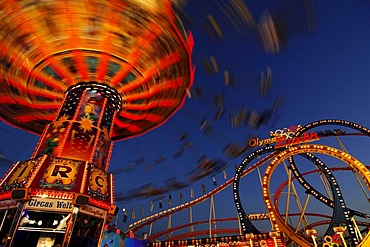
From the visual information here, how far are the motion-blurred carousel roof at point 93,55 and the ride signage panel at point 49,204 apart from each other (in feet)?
29.5

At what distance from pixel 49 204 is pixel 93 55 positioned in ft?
33.0

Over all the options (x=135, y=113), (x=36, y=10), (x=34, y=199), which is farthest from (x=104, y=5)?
(x=34, y=199)

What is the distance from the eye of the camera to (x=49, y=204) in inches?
417

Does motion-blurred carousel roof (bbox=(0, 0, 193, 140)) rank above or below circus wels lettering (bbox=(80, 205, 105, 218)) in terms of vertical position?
above

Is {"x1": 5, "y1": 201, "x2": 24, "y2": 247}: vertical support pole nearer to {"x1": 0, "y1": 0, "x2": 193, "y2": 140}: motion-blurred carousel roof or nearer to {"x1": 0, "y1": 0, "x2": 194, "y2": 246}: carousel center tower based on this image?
{"x1": 0, "y1": 0, "x2": 194, "y2": 246}: carousel center tower

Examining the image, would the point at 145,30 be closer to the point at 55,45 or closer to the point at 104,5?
the point at 104,5

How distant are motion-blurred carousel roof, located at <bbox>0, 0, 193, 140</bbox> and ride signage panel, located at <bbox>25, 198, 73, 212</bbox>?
29.5ft

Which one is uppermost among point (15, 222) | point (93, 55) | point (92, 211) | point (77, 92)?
point (93, 55)

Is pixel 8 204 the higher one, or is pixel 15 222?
pixel 8 204

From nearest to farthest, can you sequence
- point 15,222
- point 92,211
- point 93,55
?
point 15,222 < point 92,211 < point 93,55

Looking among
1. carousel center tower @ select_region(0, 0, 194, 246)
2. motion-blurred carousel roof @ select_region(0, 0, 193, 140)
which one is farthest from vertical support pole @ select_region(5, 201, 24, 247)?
motion-blurred carousel roof @ select_region(0, 0, 193, 140)

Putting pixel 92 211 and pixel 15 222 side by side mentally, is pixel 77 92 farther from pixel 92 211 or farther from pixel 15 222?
pixel 15 222

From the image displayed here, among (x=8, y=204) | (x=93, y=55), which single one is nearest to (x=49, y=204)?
(x=8, y=204)

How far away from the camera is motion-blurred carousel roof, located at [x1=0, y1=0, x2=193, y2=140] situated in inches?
553
